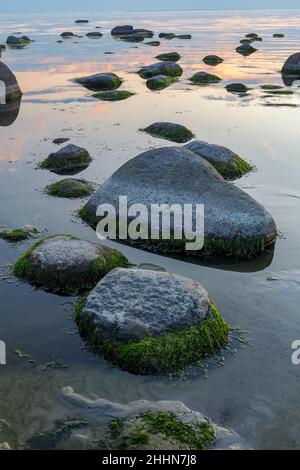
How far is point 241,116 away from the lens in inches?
1219

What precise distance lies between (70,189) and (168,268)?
6507mm

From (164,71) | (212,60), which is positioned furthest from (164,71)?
(212,60)

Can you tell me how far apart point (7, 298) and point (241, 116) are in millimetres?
22498

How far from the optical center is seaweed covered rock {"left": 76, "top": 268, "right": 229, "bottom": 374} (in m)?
9.61

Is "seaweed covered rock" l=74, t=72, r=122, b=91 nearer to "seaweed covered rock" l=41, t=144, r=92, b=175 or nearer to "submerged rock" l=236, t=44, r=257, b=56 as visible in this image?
"seaweed covered rock" l=41, t=144, r=92, b=175

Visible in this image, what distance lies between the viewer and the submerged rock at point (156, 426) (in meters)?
7.68

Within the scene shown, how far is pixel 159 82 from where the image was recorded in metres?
42.2

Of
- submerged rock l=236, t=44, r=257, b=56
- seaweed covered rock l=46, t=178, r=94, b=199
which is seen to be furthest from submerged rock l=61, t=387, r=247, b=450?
submerged rock l=236, t=44, r=257, b=56

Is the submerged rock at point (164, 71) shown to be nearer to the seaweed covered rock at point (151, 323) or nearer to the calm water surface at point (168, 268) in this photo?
the calm water surface at point (168, 268)

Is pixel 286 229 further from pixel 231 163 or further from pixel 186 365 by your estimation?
pixel 186 365

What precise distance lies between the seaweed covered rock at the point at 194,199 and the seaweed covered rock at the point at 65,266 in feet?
7.41

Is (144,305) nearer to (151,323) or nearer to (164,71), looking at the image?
(151,323)
